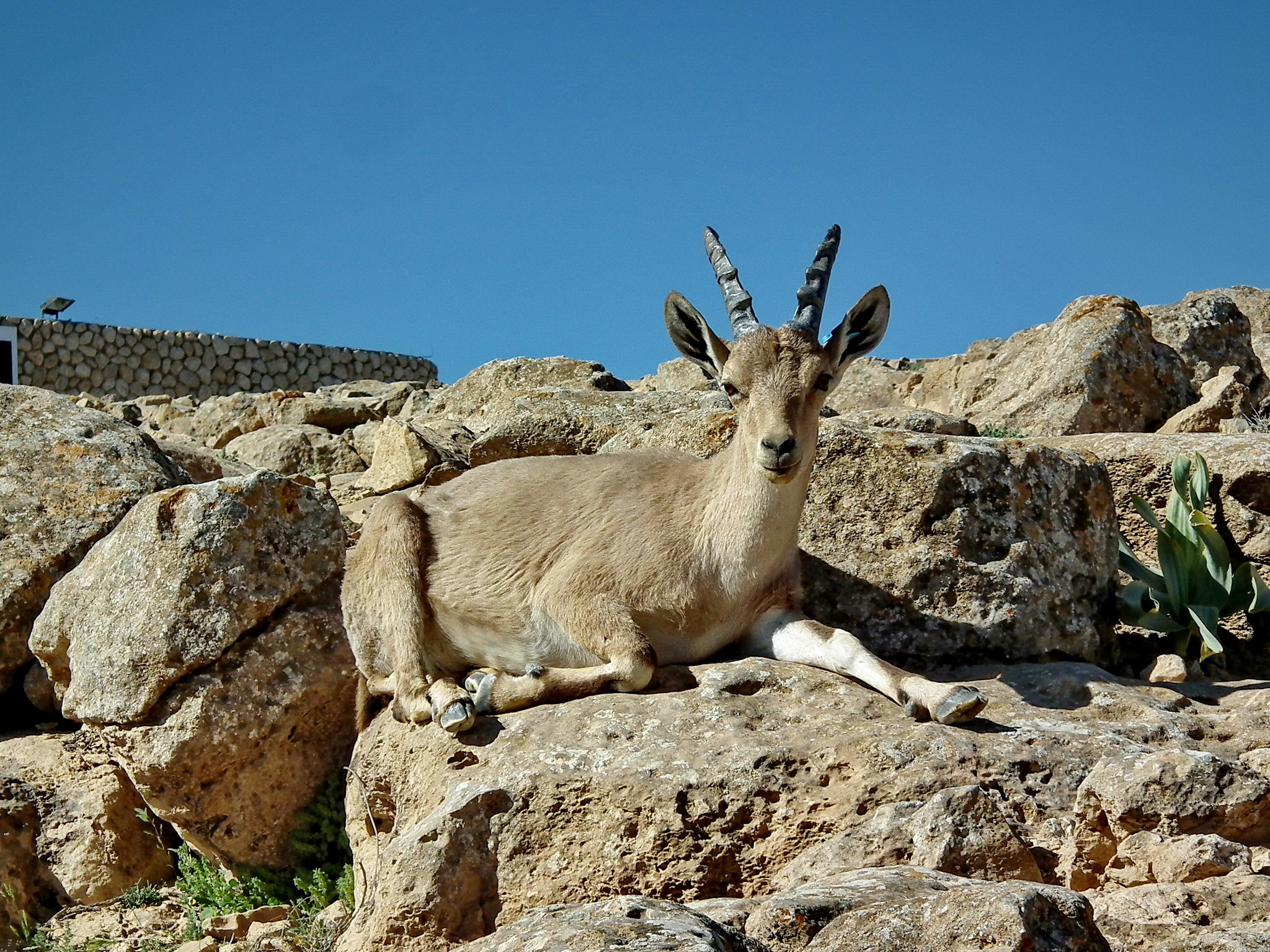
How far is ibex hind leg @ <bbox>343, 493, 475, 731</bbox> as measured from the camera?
665cm

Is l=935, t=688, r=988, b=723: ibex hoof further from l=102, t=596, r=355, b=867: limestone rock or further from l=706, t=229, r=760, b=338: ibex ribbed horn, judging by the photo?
l=102, t=596, r=355, b=867: limestone rock

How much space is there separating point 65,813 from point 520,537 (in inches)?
118

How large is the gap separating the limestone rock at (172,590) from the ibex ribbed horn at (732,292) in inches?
104

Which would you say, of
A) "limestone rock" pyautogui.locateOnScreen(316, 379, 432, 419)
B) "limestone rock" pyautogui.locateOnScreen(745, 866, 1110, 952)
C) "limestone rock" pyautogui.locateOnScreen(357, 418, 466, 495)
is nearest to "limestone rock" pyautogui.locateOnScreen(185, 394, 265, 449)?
"limestone rock" pyautogui.locateOnScreen(316, 379, 432, 419)

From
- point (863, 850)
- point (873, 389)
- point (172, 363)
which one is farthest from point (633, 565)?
point (172, 363)

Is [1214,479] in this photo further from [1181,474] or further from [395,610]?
[395,610]

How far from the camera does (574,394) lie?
384 inches

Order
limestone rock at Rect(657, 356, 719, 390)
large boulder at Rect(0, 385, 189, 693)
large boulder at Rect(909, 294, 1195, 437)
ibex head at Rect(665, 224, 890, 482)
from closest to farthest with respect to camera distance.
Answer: ibex head at Rect(665, 224, 890, 482) → large boulder at Rect(0, 385, 189, 693) → large boulder at Rect(909, 294, 1195, 437) → limestone rock at Rect(657, 356, 719, 390)

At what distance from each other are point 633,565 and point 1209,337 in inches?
339

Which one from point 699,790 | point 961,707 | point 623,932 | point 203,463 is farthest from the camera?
point 203,463

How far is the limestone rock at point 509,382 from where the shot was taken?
12.3 metres

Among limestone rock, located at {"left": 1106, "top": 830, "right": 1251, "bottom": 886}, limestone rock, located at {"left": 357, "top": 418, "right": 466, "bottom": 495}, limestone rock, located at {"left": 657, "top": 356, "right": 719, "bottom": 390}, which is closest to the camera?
limestone rock, located at {"left": 1106, "top": 830, "right": 1251, "bottom": 886}

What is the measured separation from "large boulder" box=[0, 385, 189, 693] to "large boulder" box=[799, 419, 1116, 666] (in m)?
4.23

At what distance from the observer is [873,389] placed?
15.5m
